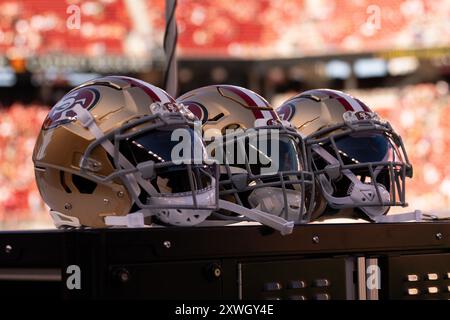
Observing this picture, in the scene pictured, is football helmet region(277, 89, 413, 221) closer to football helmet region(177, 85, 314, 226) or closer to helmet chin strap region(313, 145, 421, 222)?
helmet chin strap region(313, 145, 421, 222)

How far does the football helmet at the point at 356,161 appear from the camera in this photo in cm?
160

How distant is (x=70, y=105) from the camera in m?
1.43

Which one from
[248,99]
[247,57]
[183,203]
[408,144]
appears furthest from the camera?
[247,57]

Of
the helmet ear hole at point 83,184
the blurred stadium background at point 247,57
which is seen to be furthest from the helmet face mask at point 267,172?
the blurred stadium background at point 247,57

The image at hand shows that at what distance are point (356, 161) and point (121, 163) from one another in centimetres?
54

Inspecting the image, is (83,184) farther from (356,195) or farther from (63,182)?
(356,195)

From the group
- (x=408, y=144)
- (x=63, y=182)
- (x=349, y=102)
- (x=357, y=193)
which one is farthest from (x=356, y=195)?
(x=408, y=144)

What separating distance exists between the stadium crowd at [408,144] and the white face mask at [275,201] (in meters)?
6.48

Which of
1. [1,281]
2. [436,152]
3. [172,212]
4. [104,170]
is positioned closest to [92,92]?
[104,170]

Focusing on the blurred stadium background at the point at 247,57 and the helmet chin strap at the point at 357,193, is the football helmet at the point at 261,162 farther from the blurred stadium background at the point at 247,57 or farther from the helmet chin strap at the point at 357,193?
the blurred stadium background at the point at 247,57
